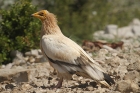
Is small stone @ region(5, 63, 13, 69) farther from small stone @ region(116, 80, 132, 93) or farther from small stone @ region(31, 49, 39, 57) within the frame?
small stone @ region(116, 80, 132, 93)

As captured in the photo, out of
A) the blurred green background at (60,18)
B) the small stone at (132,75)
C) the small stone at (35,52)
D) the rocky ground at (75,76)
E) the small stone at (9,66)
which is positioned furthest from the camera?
the blurred green background at (60,18)

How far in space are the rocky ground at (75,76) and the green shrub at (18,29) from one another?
0.93 ft

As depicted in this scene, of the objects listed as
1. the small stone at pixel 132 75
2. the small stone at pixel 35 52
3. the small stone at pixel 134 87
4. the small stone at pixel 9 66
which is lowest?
the small stone at pixel 134 87

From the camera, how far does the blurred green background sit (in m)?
13.3

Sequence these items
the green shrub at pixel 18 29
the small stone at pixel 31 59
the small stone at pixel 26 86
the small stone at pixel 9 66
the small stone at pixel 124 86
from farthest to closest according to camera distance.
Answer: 1. the green shrub at pixel 18 29
2. the small stone at pixel 31 59
3. the small stone at pixel 9 66
4. the small stone at pixel 26 86
5. the small stone at pixel 124 86

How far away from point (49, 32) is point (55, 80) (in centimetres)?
111

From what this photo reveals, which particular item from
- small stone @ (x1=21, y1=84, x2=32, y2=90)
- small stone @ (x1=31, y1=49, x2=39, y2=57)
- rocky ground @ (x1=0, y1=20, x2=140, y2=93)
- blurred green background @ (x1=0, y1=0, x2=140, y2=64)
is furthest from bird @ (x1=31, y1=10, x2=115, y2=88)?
A: blurred green background @ (x1=0, y1=0, x2=140, y2=64)

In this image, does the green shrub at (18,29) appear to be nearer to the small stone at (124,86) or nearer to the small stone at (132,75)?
the small stone at (132,75)

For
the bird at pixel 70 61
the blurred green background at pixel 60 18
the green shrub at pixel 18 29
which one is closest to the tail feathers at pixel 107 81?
the bird at pixel 70 61

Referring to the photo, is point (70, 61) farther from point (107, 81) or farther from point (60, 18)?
point (60, 18)

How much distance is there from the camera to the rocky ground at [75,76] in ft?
27.3

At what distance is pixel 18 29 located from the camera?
13547 millimetres

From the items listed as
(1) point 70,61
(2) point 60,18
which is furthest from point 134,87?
(2) point 60,18

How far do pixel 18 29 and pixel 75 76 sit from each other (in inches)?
168
